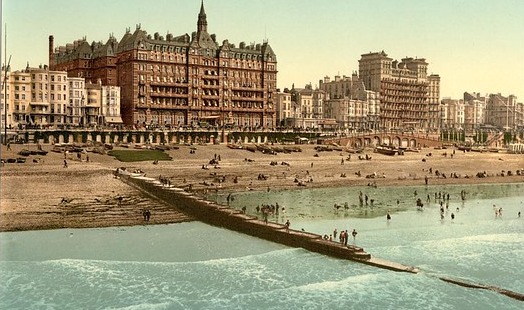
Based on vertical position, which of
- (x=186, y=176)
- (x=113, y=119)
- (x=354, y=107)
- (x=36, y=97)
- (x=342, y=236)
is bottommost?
(x=342, y=236)

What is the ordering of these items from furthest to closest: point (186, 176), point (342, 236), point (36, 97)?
point (36, 97)
point (186, 176)
point (342, 236)

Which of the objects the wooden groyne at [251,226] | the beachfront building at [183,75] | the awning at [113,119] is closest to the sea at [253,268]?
the wooden groyne at [251,226]

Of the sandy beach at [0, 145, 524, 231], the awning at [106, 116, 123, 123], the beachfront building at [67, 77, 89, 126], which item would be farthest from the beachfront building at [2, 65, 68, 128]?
the sandy beach at [0, 145, 524, 231]

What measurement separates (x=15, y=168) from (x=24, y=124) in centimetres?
3866

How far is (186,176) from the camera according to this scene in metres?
74.1

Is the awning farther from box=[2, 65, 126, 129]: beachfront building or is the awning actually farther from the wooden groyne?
the wooden groyne

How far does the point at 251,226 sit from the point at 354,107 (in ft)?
478

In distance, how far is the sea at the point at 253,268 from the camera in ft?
98.1

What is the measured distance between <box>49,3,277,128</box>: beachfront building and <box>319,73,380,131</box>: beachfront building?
139ft

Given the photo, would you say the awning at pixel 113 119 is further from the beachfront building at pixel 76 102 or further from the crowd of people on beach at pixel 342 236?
the crowd of people on beach at pixel 342 236

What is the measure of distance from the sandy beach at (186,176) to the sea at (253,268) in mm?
4222

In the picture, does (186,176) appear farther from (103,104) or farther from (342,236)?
(103,104)

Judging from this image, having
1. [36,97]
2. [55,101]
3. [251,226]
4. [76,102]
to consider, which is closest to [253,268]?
[251,226]

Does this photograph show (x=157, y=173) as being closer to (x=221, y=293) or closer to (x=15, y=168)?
(x=15, y=168)
